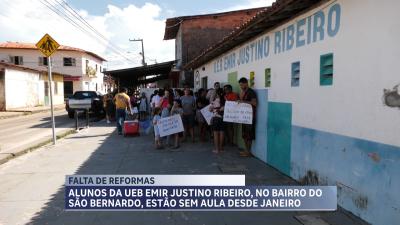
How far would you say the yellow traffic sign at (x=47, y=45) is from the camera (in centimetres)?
1131

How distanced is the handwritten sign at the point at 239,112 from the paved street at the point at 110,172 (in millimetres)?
886

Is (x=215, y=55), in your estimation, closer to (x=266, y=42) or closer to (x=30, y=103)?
(x=266, y=42)

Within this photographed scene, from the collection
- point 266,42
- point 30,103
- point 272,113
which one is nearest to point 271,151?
point 272,113

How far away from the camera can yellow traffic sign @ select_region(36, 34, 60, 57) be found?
37.1 feet

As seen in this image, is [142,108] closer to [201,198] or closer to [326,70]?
[326,70]

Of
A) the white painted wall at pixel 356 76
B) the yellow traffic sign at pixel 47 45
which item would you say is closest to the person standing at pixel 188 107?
the yellow traffic sign at pixel 47 45

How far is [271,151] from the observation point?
8031mm

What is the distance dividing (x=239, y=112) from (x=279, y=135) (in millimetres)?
1499

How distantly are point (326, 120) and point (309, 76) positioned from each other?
0.87 metres

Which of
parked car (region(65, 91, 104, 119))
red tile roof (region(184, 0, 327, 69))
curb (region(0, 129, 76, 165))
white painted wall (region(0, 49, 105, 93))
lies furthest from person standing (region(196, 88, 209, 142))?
white painted wall (region(0, 49, 105, 93))

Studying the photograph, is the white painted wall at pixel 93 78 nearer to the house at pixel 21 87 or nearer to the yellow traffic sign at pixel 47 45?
the house at pixel 21 87

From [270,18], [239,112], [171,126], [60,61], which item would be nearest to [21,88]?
[60,61]

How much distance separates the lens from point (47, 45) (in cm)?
1134

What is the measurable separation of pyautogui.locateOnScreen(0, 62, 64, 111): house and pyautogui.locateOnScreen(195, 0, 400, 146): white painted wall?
25.5m
